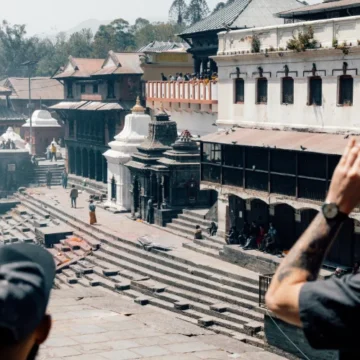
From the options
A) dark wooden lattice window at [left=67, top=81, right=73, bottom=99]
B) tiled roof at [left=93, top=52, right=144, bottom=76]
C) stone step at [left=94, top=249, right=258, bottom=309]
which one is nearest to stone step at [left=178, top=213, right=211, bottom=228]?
stone step at [left=94, top=249, right=258, bottom=309]

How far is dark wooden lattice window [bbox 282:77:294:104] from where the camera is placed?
2838 cm

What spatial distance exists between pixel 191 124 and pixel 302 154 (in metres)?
16.2

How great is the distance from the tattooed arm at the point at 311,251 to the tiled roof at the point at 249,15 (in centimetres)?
3631

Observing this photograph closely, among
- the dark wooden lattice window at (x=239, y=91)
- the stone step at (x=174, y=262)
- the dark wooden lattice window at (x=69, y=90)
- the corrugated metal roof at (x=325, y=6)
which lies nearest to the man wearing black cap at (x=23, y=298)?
the stone step at (x=174, y=262)

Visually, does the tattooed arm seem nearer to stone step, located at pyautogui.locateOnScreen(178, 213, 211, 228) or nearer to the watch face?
the watch face

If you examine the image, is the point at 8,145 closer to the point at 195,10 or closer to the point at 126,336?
the point at 126,336

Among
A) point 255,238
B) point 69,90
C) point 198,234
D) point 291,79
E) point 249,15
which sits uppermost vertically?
point 249,15

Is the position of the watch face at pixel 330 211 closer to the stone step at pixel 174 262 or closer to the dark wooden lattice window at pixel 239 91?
the stone step at pixel 174 262

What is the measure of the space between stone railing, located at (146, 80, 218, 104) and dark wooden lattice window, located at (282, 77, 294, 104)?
801 centimetres

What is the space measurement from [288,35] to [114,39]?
83172 millimetres

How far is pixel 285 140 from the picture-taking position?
89.6ft

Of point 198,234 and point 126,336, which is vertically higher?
point 198,234

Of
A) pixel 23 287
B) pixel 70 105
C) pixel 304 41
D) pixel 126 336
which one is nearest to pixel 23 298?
pixel 23 287

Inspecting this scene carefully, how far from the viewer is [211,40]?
41125 millimetres
